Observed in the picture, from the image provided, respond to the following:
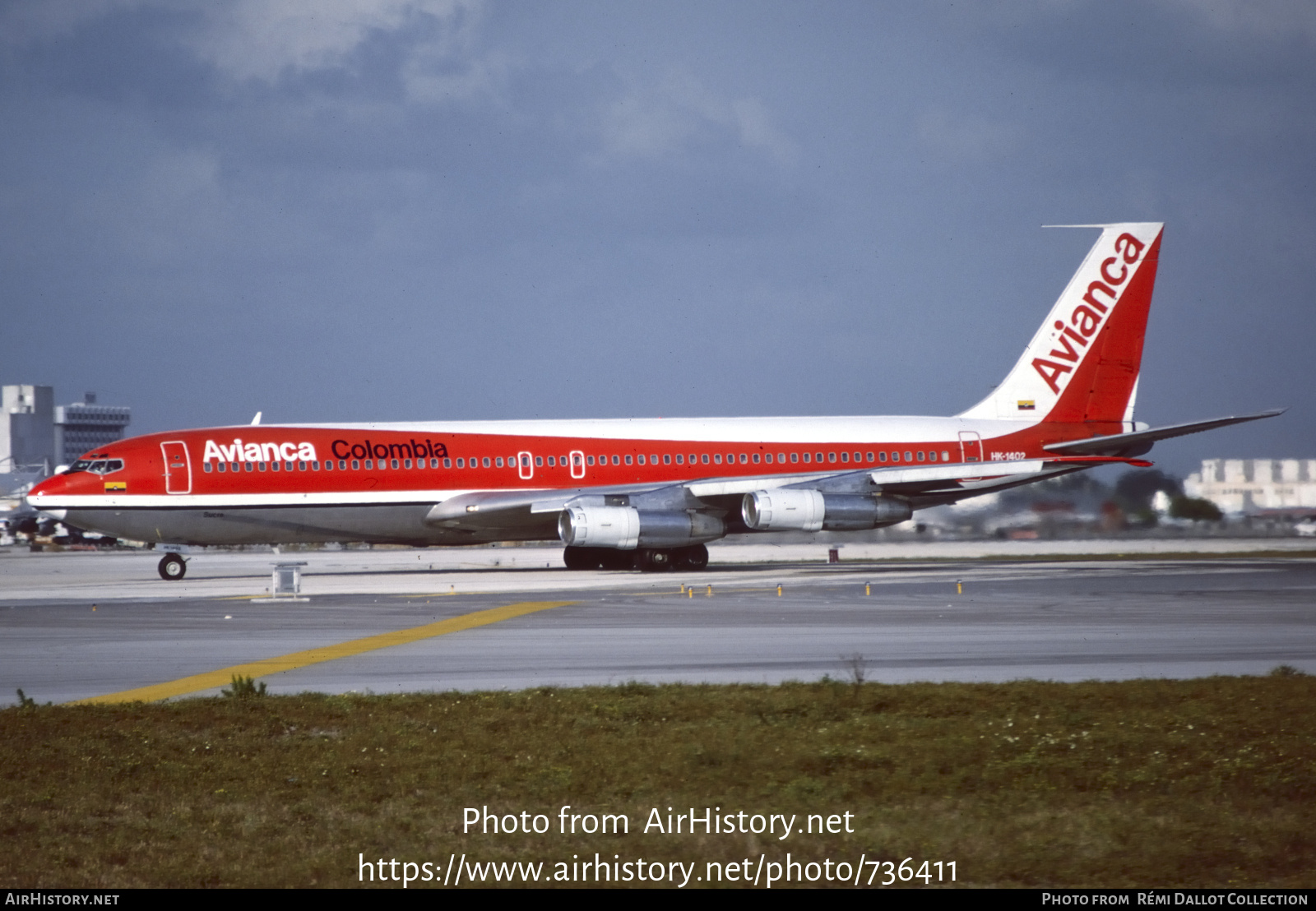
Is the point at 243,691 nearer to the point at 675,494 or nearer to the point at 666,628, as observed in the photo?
the point at 666,628

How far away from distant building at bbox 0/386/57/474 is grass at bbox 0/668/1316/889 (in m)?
159

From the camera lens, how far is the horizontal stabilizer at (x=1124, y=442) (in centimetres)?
3534

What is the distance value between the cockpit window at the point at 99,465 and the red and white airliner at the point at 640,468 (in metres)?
0.06

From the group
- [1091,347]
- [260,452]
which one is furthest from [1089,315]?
[260,452]

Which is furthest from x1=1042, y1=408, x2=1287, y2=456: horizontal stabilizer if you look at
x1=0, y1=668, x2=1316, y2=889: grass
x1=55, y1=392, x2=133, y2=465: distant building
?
x1=55, y1=392, x2=133, y2=465: distant building

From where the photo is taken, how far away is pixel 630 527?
3288 cm

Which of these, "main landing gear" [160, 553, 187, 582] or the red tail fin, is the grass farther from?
the red tail fin

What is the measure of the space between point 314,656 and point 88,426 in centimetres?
19149

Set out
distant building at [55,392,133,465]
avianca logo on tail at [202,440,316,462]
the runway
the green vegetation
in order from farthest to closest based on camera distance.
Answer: distant building at [55,392,133,465]
avianca logo on tail at [202,440,316,462]
the runway
the green vegetation

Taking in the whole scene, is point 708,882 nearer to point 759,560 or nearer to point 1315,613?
point 1315,613

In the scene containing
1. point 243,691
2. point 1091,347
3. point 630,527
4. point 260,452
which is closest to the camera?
point 243,691

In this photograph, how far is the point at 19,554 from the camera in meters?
64.0

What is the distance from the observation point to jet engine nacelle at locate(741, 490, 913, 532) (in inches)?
1314
